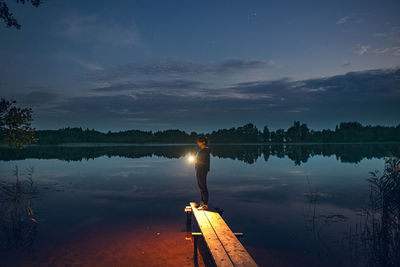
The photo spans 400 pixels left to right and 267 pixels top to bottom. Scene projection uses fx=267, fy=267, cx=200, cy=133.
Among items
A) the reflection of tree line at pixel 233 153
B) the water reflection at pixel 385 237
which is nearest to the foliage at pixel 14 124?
the water reflection at pixel 385 237

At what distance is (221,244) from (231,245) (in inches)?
11.2

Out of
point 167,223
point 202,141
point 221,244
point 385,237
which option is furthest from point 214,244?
point 385,237

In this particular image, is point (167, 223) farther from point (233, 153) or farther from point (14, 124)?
point (233, 153)

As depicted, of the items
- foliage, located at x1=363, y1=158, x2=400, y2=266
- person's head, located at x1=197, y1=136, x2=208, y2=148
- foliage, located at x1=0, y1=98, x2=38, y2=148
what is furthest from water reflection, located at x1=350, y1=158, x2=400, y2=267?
foliage, located at x1=0, y1=98, x2=38, y2=148

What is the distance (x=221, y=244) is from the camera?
23.2 feet

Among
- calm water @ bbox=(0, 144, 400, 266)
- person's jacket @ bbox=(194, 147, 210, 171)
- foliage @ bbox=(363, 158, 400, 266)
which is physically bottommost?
calm water @ bbox=(0, 144, 400, 266)

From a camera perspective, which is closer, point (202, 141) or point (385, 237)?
point (202, 141)

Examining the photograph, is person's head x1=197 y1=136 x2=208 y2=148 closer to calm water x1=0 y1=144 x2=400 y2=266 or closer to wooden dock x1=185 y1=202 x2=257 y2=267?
wooden dock x1=185 y1=202 x2=257 y2=267

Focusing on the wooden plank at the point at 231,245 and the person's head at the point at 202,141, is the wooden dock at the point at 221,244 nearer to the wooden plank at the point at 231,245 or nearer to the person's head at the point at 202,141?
the wooden plank at the point at 231,245

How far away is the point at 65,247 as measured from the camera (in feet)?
33.6

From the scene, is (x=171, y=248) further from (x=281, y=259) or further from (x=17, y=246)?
(x=17, y=246)

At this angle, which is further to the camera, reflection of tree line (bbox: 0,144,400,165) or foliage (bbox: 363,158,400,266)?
reflection of tree line (bbox: 0,144,400,165)

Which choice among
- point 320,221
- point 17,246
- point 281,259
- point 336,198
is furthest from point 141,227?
point 336,198

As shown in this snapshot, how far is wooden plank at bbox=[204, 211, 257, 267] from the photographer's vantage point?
6.03 m
